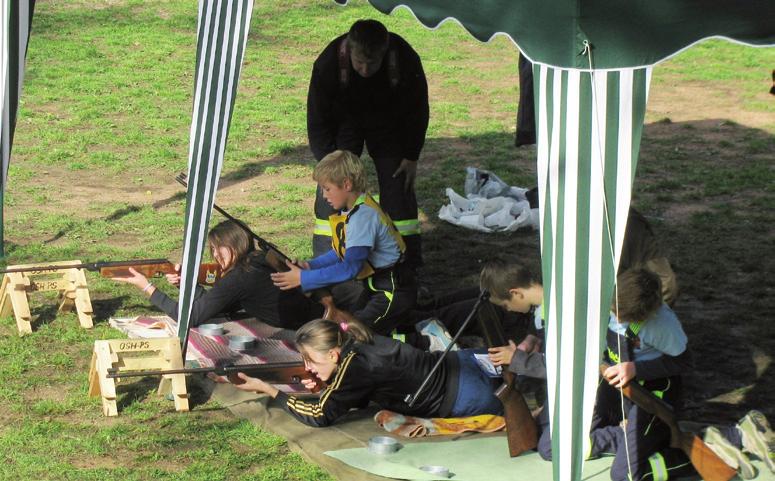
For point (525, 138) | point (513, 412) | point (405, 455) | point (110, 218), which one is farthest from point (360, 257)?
point (525, 138)

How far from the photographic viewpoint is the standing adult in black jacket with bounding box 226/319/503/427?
209 inches

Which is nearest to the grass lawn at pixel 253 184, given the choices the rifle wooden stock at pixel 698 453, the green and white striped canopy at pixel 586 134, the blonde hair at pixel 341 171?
the rifle wooden stock at pixel 698 453

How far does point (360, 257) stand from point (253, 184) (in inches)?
175

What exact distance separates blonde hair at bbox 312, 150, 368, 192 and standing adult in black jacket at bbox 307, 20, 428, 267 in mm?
1077

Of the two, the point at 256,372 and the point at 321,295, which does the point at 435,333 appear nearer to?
the point at 321,295

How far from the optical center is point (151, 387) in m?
6.09

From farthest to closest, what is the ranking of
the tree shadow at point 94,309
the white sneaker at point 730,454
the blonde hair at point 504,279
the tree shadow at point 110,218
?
the tree shadow at point 110,218, the tree shadow at point 94,309, the blonde hair at point 504,279, the white sneaker at point 730,454

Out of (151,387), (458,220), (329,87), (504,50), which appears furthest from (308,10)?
(151,387)

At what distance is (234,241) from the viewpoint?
21.7 ft

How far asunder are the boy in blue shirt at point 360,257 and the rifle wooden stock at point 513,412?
4.09ft

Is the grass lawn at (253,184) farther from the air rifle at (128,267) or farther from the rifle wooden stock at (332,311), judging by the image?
the rifle wooden stock at (332,311)

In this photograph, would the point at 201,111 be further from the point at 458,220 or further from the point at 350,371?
the point at 458,220

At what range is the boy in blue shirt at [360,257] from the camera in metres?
→ 6.21

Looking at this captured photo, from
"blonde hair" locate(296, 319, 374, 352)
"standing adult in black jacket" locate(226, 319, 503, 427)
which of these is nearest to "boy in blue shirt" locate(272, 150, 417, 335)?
"standing adult in black jacket" locate(226, 319, 503, 427)
